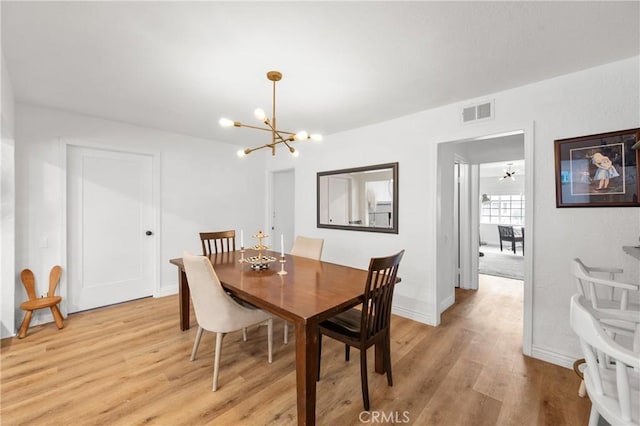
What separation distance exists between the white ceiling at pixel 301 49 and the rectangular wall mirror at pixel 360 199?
0.92 metres

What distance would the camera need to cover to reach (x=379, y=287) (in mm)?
1772

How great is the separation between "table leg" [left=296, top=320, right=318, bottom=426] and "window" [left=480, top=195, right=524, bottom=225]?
29.8ft

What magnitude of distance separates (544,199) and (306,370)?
2319 mm

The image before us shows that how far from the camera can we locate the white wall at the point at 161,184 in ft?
9.61

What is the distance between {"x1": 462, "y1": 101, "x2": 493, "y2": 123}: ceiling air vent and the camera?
255cm

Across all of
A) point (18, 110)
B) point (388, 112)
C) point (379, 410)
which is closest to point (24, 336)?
point (18, 110)

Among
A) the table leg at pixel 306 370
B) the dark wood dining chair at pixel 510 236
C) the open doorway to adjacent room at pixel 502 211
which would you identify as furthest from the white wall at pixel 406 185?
the dark wood dining chair at pixel 510 236

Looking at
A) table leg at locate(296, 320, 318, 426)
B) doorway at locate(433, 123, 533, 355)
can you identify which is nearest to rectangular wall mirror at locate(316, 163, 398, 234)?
doorway at locate(433, 123, 533, 355)

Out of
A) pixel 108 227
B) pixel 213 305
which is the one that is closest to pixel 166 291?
pixel 108 227

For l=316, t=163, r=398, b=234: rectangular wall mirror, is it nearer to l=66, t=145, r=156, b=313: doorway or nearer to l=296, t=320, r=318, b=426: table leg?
l=296, t=320, r=318, b=426: table leg

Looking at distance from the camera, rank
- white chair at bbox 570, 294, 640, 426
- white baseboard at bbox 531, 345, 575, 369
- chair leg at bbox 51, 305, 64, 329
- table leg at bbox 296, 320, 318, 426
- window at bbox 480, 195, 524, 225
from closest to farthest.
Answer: white chair at bbox 570, 294, 640, 426
table leg at bbox 296, 320, 318, 426
white baseboard at bbox 531, 345, 575, 369
chair leg at bbox 51, 305, 64, 329
window at bbox 480, 195, 524, 225

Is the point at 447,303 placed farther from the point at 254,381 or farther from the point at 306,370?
the point at 306,370

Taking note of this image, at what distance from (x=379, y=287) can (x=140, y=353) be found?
7.16ft

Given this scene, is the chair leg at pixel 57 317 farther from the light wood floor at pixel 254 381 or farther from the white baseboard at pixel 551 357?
the white baseboard at pixel 551 357
